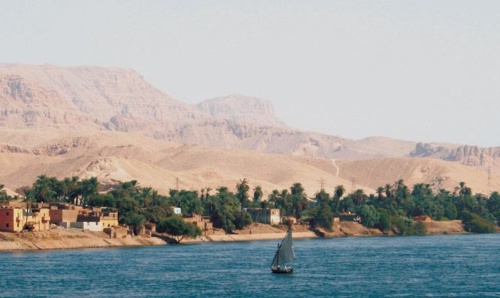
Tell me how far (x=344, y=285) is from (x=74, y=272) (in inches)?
1185

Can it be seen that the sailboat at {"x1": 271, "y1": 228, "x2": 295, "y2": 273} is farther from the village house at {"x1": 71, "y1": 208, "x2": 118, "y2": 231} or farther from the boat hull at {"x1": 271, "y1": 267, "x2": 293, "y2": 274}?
the village house at {"x1": 71, "y1": 208, "x2": 118, "y2": 231}

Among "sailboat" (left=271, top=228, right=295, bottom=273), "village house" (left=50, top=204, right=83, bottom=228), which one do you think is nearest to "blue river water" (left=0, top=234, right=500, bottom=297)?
"sailboat" (left=271, top=228, right=295, bottom=273)

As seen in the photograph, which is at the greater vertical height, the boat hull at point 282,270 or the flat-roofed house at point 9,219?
the flat-roofed house at point 9,219

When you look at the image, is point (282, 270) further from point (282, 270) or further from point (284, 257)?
point (284, 257)

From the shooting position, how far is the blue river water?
107 metres

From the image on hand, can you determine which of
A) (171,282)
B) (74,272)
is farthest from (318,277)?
(74,272)

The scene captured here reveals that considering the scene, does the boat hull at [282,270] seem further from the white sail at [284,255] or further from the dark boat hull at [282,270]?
the white sail at [284,255]

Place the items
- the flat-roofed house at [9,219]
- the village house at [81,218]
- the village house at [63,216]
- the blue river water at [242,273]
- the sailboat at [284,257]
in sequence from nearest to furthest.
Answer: the blue river water at [242,273], the sailboat at [284,257], the flat-roofed house at [9,219], the village house at [81,218], the village house at [63,216]

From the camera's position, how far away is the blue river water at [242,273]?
107 meters

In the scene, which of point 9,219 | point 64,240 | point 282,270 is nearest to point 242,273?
point 282,270

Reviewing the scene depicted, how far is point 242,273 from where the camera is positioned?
12719 centimetres

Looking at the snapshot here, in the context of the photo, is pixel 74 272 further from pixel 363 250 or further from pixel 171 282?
pixel 363 250

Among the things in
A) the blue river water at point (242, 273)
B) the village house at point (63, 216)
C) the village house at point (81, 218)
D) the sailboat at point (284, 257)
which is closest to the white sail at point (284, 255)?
the sailboat at point (284, 257)

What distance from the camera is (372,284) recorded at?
115562mm
